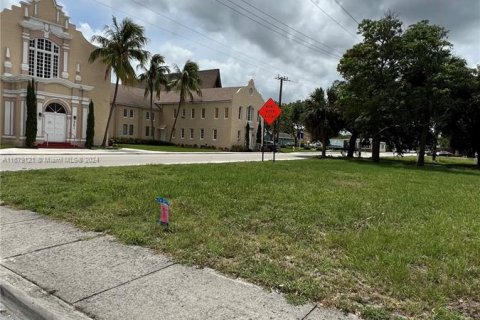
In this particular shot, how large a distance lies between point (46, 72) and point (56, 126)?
15.2ft

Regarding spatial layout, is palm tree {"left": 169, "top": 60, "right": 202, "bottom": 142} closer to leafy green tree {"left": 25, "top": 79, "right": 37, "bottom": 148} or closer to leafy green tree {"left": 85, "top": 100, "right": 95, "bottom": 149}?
leafy green tree {"left": 85, "top": 100, "right": 95, "bottom": 149}

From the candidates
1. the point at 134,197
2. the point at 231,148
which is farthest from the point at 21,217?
the point at 231,148

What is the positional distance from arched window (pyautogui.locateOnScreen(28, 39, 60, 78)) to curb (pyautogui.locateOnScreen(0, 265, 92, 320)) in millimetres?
32027

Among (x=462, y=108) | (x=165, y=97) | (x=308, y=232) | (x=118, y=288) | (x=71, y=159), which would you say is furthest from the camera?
(x=165, y=97)

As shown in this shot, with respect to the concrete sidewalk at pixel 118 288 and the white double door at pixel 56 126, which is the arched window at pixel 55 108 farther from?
the concrete sidewalk at pixel 118 288

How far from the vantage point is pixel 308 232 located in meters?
5.79

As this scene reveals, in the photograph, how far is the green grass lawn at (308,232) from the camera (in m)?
3.78

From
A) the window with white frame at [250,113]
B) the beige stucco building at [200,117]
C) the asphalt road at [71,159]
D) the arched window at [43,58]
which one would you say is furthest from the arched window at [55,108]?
the window with white frame at [250,113]

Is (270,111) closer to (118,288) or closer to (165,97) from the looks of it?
(118,288)

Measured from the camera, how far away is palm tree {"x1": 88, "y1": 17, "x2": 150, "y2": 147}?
33938 mm

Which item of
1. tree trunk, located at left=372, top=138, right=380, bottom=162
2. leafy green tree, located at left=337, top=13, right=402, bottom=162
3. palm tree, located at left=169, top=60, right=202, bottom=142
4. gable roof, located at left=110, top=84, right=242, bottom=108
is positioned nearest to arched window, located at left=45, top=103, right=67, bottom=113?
gable roof, located at left=110, top=84, right=242, bottom=108

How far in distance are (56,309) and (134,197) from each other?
434cm

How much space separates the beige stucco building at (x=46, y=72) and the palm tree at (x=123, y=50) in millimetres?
1699

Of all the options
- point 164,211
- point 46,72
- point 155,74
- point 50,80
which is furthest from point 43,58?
point 164,211
